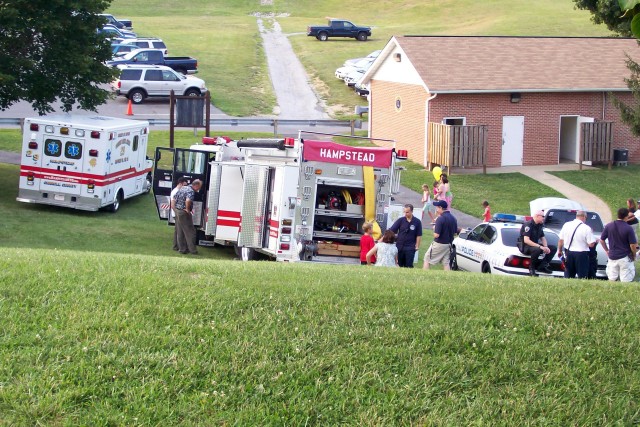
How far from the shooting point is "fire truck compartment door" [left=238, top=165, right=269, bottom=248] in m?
17.2

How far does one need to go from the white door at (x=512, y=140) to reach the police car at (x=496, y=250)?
15.0 m

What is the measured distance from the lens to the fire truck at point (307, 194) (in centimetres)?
1641

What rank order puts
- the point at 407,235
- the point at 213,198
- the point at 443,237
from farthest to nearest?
the point at 213,198, the point at 443,237, the point at 407,235

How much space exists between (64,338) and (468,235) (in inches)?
511

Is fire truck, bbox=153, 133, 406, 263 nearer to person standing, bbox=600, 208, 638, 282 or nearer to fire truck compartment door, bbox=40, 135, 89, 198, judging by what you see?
person standing, bbox=600, 208, 638, 282

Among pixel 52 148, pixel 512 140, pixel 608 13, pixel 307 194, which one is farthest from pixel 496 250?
pixel 512 140

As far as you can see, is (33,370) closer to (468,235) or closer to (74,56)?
(468,235)

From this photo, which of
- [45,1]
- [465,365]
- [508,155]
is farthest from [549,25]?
[465,365]

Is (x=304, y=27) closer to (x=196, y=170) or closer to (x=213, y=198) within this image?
(x=196, y=170)

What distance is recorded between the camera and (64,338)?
7012 mm

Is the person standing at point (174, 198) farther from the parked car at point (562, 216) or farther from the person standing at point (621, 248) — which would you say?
the person standing at point (621, 248)

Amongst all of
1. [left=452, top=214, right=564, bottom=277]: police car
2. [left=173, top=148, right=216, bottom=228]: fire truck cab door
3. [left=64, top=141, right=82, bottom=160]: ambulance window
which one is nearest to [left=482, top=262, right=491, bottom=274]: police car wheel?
[left=452, top=214, right=564, bottom=277]: police car

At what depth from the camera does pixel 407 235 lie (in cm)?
1542

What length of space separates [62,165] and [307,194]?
848 centimetres
